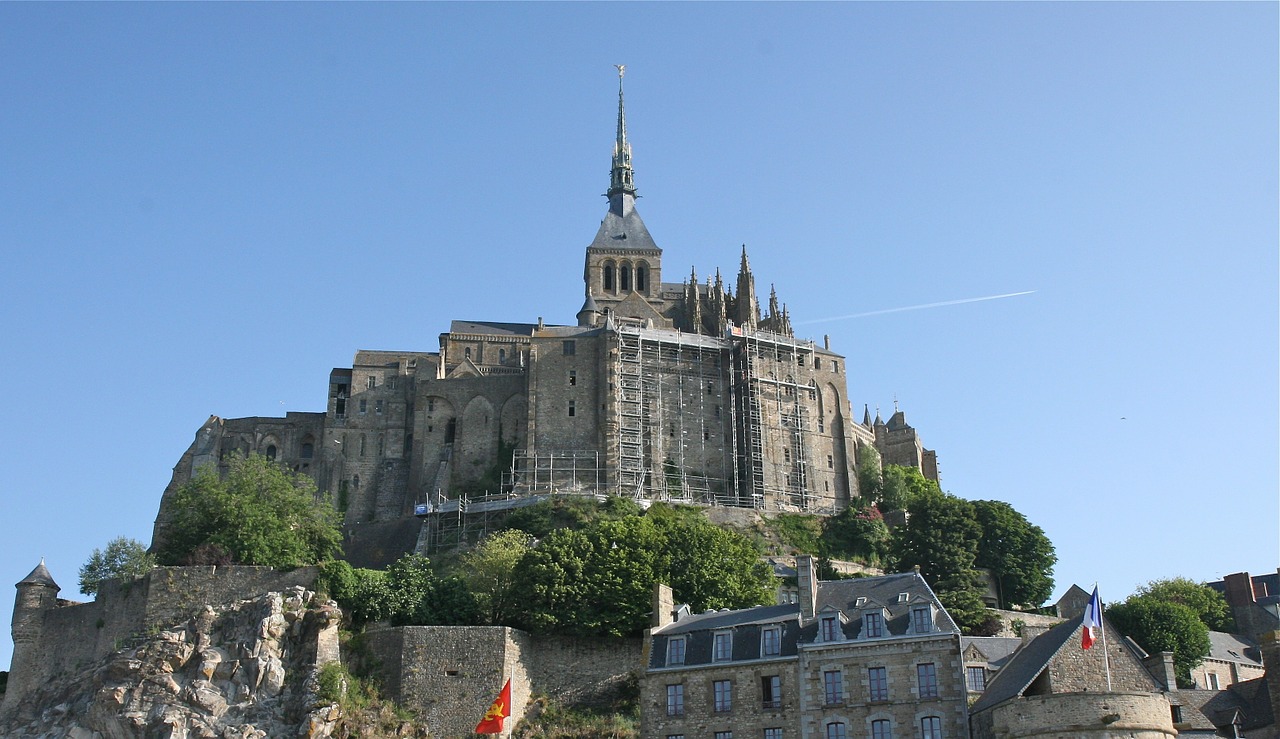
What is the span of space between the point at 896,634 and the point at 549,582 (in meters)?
14.7

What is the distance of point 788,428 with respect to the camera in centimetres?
7994

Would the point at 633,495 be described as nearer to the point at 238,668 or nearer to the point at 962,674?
the point at 238,668

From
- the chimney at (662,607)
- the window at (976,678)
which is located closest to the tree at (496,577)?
the chimney at (662,607)

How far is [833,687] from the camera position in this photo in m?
38.6

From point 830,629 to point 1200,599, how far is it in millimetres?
34766

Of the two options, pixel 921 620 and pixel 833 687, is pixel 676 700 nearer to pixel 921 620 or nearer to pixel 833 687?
pixel 833 687

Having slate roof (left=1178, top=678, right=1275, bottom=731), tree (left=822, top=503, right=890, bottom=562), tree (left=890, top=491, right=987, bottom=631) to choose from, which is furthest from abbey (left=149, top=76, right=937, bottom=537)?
slate roof (left=1178, top=678, right=1275, bottom=731)

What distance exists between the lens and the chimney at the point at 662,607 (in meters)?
43.0

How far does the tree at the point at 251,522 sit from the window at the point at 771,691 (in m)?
23.9

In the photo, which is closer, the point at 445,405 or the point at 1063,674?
the point at 1063,674

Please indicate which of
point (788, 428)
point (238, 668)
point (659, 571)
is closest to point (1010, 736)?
point (659, 571)

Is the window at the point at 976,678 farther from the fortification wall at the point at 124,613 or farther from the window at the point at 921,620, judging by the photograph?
the fortification wall at the point at 124,613

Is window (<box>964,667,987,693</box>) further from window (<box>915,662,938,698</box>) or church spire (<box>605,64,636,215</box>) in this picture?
church spire (<box>605,64,636,215</box>)

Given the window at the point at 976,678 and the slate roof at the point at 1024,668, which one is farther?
the window at the point at 976,678
